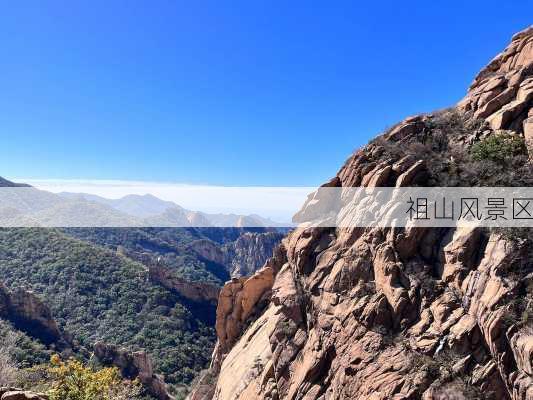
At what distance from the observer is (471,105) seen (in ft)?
65.7

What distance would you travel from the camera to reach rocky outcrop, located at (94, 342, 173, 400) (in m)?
39.9

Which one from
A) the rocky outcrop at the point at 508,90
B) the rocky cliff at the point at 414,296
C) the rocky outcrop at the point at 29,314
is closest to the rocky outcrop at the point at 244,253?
the rocky outcrop at the point at 29,314

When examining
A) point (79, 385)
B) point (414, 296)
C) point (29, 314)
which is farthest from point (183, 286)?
point (414, 296)

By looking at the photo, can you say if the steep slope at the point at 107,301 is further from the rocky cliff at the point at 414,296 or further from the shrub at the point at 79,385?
the shrub at the point at 79,385

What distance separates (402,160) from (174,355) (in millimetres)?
Answer: 44433

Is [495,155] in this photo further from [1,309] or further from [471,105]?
[1,309]

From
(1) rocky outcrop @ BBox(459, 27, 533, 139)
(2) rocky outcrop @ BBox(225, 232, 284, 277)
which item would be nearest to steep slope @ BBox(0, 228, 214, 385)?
(1) rocky outcrop @ BBox(459, 27, 533, 139)

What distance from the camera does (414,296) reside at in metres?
13.9

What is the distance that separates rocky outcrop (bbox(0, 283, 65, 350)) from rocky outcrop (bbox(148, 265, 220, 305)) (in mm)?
21700

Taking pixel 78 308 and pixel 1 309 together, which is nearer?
pixel 1 309

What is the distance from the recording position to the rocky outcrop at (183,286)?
66562mm

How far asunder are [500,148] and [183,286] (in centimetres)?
6091

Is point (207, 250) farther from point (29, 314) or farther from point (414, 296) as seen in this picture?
point (414, 296)

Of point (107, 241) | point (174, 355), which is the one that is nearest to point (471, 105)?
point (174, 355)
